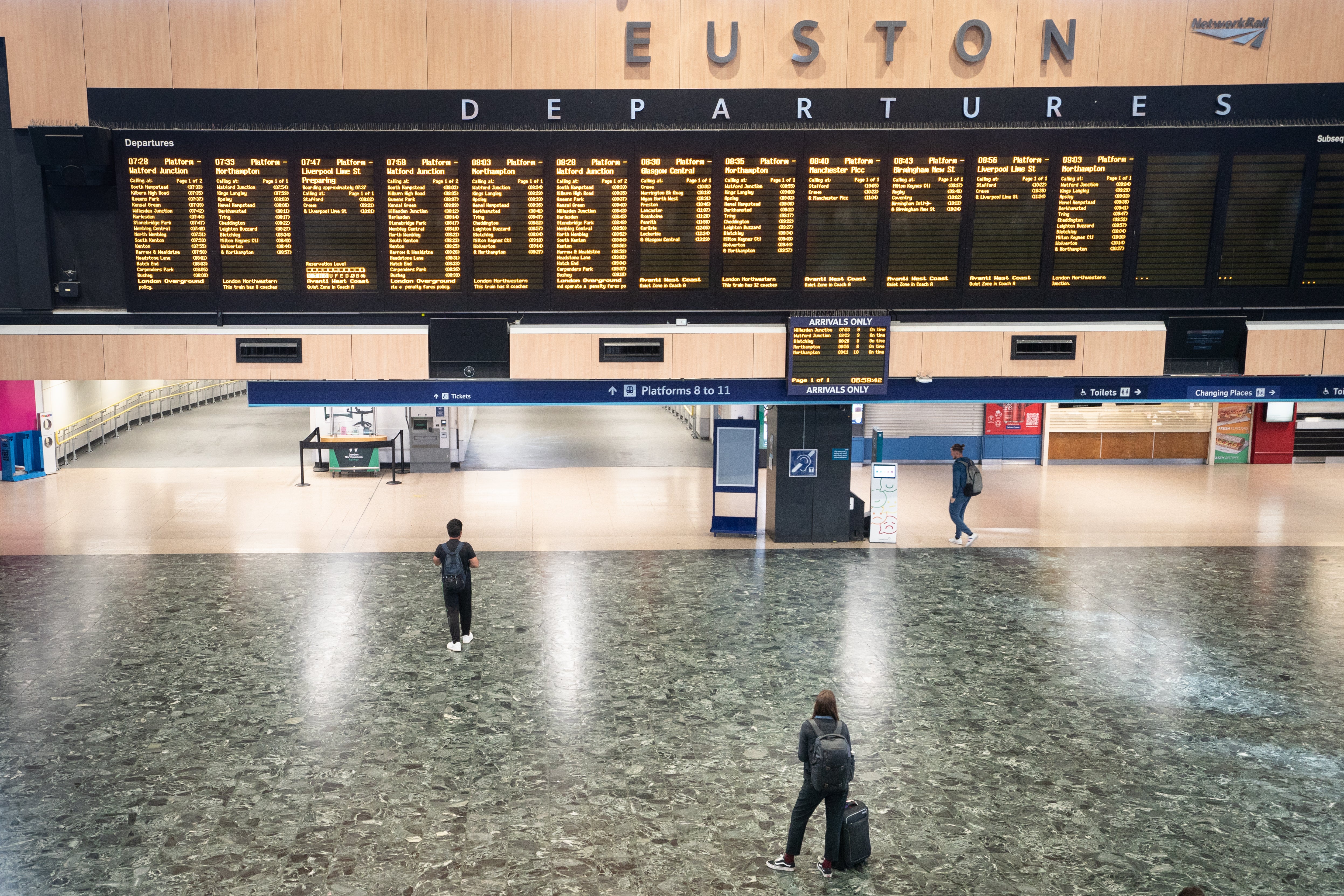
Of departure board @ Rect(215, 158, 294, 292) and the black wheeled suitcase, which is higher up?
departure board @ Rect(215, 158, 294, 292)

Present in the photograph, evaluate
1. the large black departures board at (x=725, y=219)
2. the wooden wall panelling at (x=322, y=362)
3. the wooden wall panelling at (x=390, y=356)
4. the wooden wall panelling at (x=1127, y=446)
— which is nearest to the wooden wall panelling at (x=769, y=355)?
the large black departures board at (x=725, y=219)

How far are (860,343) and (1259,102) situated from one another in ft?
19.1

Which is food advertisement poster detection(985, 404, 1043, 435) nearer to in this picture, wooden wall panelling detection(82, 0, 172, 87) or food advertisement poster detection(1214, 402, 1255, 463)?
food advertisement poster detection(1214, 402, 1255, 463)

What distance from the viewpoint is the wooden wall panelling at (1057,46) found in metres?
11.9

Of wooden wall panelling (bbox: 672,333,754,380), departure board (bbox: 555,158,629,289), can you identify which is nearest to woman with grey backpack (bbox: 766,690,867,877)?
departure board (bbox: 555,158,629,289)

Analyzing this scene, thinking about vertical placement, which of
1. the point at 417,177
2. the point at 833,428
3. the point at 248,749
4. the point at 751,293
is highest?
the point at 417,177

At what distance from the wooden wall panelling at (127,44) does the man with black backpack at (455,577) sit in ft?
22.3

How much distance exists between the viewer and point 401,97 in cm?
1188

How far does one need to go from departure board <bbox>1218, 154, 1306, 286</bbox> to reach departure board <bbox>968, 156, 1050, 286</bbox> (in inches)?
90.9

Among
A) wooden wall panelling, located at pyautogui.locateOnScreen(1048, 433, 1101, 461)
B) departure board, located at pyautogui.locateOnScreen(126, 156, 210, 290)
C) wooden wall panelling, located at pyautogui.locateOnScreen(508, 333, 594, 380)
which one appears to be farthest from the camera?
wooden wall panelling, located at pyautogui.locateOnScreen(1048, 433, 1101, 461)

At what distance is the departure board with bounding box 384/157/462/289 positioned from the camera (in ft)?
37.8

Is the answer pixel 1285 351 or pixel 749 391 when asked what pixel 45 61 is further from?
pixel 1285 351

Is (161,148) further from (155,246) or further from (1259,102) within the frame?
(1259,102)

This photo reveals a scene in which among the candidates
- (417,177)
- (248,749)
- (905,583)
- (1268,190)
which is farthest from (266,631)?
(1268,190)
